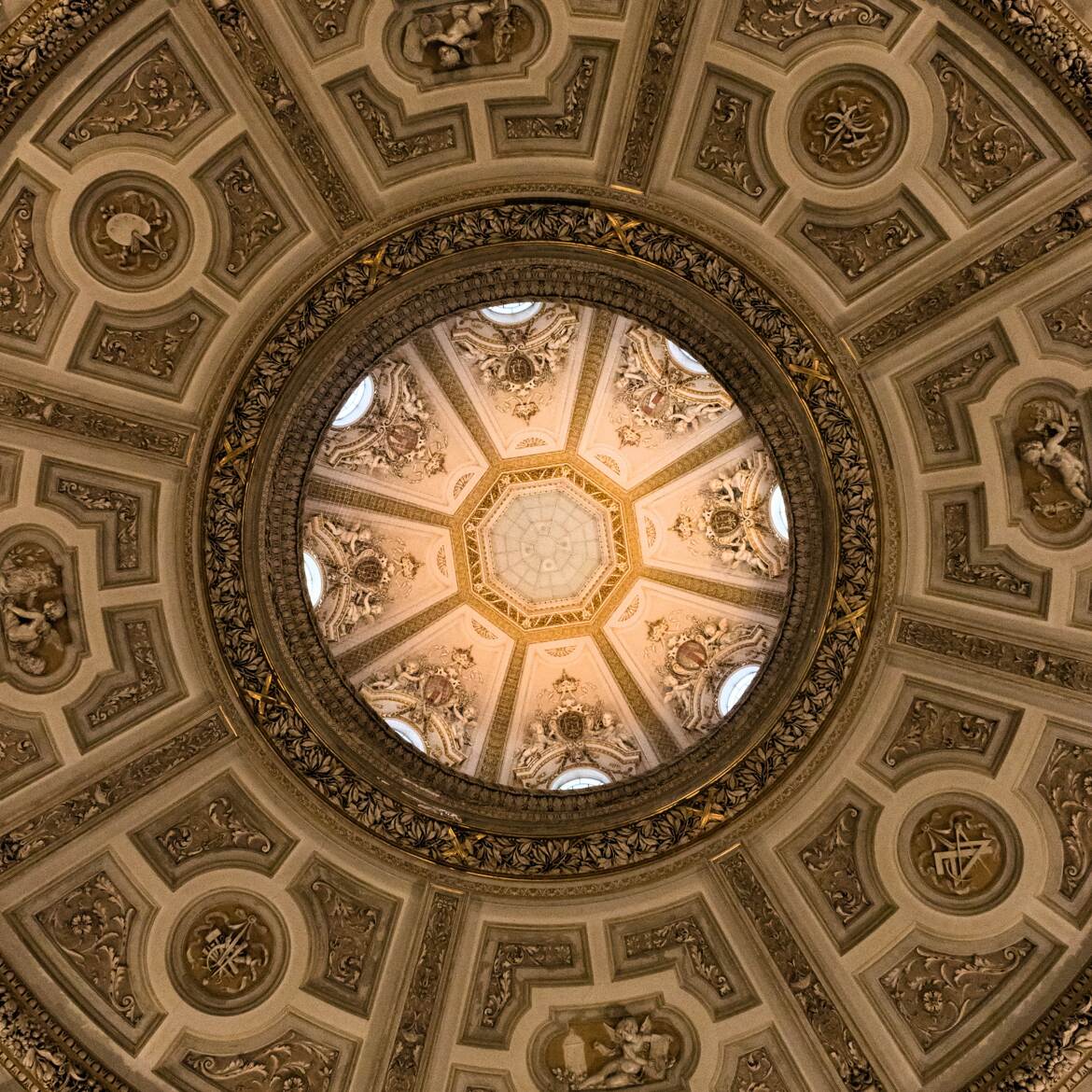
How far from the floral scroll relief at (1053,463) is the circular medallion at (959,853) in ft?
12.9

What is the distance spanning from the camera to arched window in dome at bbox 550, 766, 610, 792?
761 inches

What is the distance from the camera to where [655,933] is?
15203mm

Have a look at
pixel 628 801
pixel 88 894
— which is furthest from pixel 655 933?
pixel 88 894

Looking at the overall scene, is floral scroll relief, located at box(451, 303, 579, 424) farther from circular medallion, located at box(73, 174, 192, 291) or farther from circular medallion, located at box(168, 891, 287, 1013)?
circular medallion, located at box(168, 891, 287, 1013)

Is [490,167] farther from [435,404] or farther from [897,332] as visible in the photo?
[435,404]

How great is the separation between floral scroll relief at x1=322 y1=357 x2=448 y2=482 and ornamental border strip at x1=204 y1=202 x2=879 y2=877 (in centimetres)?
529

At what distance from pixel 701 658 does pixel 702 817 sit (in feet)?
17.5

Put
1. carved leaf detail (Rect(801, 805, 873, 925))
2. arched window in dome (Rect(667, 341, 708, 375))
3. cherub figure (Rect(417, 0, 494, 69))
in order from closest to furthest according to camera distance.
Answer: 1. cherub figure (Rect(417, 0, 494, 69))
2. carved leaf detail (Rect(801, 805, 873, 925))
3. arched window in dome (Rect(667, 341, 708, 375))

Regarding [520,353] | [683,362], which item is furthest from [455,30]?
[683,362]

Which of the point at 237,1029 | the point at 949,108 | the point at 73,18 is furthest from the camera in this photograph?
the point at 237,1029

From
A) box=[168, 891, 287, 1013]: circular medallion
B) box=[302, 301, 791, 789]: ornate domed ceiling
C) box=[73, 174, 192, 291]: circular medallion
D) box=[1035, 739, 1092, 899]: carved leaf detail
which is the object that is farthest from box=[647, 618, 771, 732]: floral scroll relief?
box=[73, 174, 192, 291]: circular medallion

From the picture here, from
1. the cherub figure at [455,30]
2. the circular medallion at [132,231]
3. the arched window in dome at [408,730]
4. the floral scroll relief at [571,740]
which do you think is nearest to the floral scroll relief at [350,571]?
the arched window in dome at [408,730]

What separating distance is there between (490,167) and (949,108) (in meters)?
5.44

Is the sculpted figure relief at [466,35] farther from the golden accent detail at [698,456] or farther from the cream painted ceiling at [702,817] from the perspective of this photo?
the golden accent detail at [698,456]
